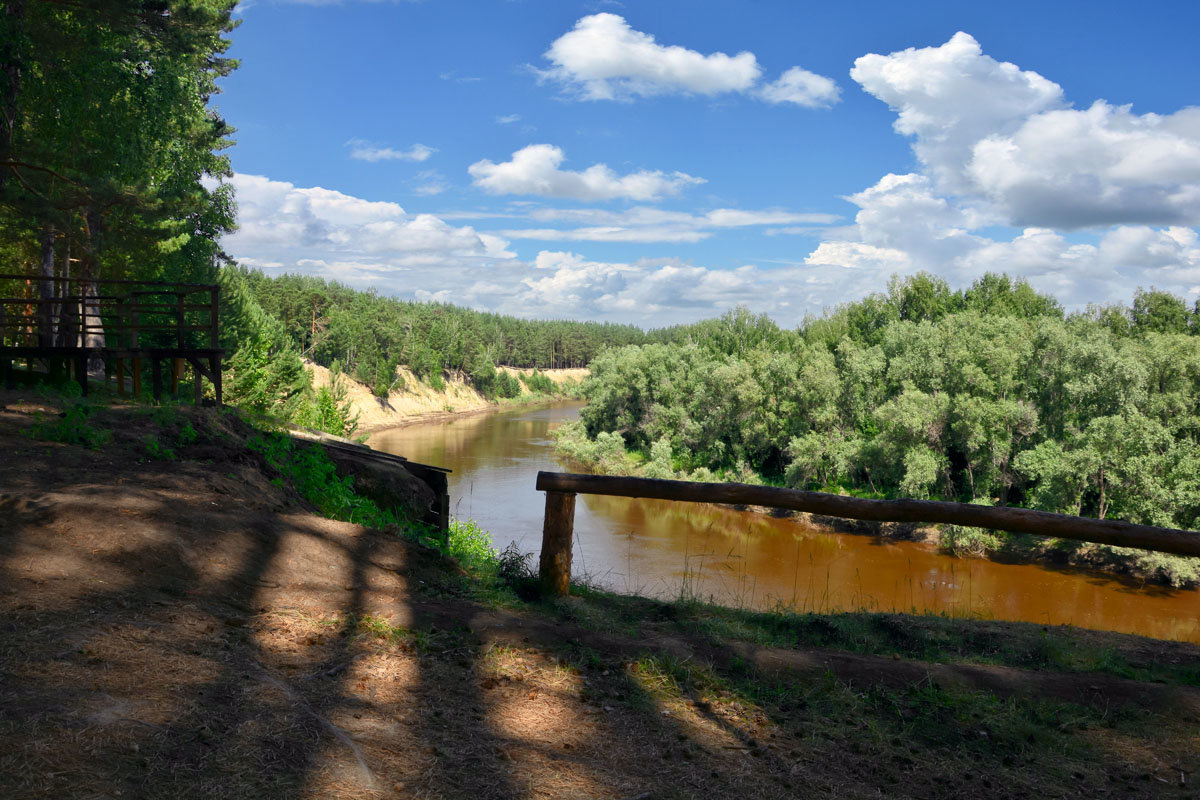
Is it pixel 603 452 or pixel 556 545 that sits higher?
pixel 556 545

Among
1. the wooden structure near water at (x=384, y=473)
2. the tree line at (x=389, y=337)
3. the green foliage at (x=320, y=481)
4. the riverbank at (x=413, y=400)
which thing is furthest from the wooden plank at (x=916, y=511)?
the riverbank at (x=413, y=400)

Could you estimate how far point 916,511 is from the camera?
5.84 metres

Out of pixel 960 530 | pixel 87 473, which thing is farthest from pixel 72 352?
pixel 960 530

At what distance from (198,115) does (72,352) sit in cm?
1182

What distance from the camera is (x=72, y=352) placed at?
→ 49.1 feet

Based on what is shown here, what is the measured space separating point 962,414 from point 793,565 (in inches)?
530

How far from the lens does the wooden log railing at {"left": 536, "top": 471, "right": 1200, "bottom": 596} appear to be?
5429 mm

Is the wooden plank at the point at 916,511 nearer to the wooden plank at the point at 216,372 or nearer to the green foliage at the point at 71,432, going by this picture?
the green foliage at the point at 71,432

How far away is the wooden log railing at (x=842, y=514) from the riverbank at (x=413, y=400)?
2551 inches

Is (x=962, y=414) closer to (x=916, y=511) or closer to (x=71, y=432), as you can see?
(x=916, y=511)

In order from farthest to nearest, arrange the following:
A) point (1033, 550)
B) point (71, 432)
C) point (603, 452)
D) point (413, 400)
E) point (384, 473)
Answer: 1. point (413, 400)
2. point (603, 452)
3. point (1033, 550)
4. point (384, 473)
5. point (71, 432)

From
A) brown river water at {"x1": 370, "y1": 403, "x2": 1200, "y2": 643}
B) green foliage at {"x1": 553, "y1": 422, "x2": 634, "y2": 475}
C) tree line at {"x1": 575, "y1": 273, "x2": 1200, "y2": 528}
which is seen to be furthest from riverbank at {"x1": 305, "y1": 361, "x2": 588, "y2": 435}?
brown river water at {"x1": 370, "y1": 403, "x2": 1200, "y2": 643}

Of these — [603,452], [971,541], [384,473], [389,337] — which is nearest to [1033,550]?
[971,541]

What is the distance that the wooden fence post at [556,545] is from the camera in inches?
252
